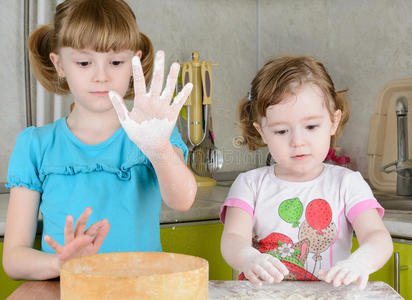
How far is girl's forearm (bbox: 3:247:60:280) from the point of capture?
799mm

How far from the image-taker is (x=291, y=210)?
103 centimetres

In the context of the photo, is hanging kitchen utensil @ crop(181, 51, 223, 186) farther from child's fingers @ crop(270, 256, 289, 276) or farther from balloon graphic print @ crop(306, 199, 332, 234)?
child's fingers @ crop(270, 256, 289, 276)

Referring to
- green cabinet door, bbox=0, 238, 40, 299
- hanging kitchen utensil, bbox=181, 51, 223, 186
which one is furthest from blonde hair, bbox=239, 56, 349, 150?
hanging kitchen utensil, bbox=181, 51, 223, 186

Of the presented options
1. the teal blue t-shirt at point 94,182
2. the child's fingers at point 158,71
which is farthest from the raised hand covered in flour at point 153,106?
the teal blue t-shirt at point 94,182

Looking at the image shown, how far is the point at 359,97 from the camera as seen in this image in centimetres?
204

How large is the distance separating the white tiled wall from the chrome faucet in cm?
16

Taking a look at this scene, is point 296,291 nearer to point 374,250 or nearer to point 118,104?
point 374,250

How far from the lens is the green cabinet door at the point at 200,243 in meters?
1.45

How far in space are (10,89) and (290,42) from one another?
117 cm

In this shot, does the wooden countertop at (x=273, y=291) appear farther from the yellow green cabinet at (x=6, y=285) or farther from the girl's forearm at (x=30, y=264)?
the yellow green cabinet at (x=6, y=285)

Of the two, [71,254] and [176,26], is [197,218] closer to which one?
[71,254]

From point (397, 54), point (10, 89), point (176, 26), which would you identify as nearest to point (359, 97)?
point (397, 54)

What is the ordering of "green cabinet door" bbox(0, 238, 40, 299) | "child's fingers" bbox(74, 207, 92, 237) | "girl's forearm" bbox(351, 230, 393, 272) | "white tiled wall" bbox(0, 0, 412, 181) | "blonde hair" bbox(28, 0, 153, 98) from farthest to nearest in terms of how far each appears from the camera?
"white tiled wall" bbox(0, 0, 412, 181) < "green cabinet door" bbox(0, 238, 40, 299) < "blonde hair" bbox(28, 0, 153, 98) < "girl's forearm" bbox(351, 230, 393, 272) < "child's fingers" bbox(74, 207, 92, 237)

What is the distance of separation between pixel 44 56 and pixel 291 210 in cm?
60
